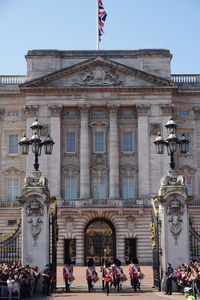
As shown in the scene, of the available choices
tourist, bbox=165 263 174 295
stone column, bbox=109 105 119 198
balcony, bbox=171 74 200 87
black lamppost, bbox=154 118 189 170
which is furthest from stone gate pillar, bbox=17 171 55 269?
balcony, bbox=171 74 200 87

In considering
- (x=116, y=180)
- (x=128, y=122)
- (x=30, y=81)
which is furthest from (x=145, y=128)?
(x=30, y=81)

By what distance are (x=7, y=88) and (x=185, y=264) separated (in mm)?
34649

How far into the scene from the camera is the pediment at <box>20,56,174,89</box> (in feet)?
174

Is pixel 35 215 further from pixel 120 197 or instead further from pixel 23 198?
pixel 120 197

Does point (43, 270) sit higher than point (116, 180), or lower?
lower

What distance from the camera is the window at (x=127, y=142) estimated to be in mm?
53406

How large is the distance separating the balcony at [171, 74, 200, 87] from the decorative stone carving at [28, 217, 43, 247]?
1306 inches

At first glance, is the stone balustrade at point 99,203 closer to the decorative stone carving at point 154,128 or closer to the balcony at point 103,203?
the balcony at point 103,203

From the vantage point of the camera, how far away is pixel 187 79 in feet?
184

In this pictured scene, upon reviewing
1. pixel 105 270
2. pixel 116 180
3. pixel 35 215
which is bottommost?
pixel 105 270

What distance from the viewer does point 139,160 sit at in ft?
171

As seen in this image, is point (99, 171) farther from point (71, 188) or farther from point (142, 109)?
point (142, 109)

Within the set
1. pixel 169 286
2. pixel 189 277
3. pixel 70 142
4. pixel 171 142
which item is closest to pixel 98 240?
Answer: pixel 70 142

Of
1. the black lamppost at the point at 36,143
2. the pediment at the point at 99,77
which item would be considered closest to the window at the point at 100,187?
the pediment at the point at 99,77
